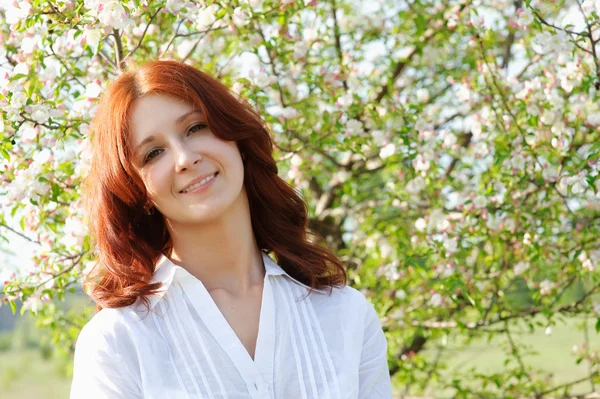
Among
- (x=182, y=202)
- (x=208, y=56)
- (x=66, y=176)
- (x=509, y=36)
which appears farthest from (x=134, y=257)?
(x=509, y=36)

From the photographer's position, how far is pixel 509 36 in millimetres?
3791

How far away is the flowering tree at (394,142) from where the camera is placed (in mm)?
2277

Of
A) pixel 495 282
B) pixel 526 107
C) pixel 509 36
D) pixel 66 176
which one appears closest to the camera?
pixel 66 176

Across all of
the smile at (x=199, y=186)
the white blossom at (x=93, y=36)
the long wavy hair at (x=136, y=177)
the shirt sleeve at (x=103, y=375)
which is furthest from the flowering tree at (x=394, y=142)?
the shirt sleeve at (x=103, y=375)

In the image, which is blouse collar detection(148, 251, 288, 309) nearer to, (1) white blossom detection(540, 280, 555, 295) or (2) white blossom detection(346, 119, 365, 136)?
(2) white blossom detection(346, 119, 365, 136)

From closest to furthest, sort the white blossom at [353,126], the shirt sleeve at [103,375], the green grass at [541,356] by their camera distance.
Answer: the shirt sleeve at [103,375] → the white blossom at [353,126] → the green grass at [541,356]

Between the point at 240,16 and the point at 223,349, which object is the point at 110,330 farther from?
the point at 240,16

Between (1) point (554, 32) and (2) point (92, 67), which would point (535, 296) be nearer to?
(1) point (554, 32)

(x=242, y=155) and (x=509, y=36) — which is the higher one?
(x=509, y=36)

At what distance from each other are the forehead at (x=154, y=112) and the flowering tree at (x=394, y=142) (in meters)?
0.34

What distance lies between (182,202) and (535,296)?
5.43 feet

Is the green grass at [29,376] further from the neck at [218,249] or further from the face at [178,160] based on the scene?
the face at [178,160]

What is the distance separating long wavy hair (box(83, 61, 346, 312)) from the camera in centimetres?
Answer: 164

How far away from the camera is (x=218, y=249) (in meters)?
1.72
